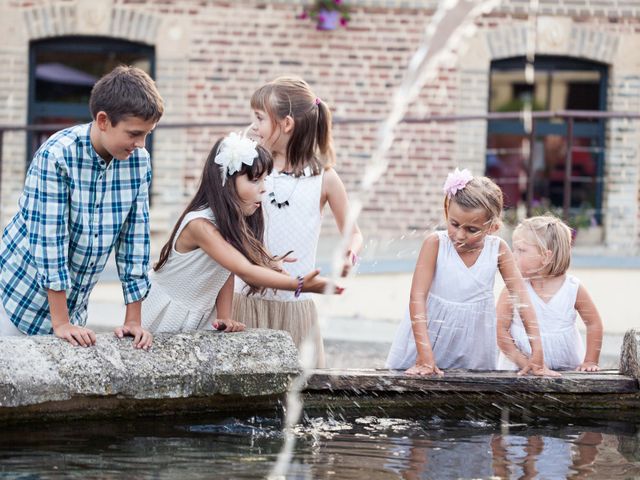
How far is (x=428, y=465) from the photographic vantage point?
375 centimetres

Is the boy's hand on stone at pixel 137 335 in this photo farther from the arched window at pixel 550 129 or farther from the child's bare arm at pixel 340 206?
the arched window at pixel 550 129

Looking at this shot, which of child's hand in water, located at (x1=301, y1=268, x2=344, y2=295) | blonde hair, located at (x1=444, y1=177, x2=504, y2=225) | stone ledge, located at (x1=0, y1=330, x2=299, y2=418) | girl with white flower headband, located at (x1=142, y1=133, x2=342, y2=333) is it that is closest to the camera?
stone ledge, located at (x1=0, y1=330, x2=299, y2=418)

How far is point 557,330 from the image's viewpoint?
205 inches

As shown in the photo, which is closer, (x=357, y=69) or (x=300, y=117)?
(x=300, y=117)

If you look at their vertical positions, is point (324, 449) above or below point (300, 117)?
below

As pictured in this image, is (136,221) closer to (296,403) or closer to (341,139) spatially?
(296,403)

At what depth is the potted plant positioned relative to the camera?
11219mm

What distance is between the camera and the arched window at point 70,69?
1143 cm

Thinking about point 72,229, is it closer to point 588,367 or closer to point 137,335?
point 137,335

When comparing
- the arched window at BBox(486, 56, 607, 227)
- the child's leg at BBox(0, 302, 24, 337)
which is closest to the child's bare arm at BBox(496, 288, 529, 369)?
the child's leg at BBox(0, 302, 24, 337)

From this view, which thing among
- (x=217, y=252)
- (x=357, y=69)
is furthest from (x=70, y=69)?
(x=217, y=252)

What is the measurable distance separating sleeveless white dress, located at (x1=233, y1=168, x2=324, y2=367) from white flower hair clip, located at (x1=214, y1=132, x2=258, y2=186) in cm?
48

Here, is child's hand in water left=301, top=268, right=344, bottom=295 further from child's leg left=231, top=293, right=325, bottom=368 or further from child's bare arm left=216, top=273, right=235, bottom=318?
child's leg left=231, top=293, right=325, bottom=368

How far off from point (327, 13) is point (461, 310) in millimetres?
6760
